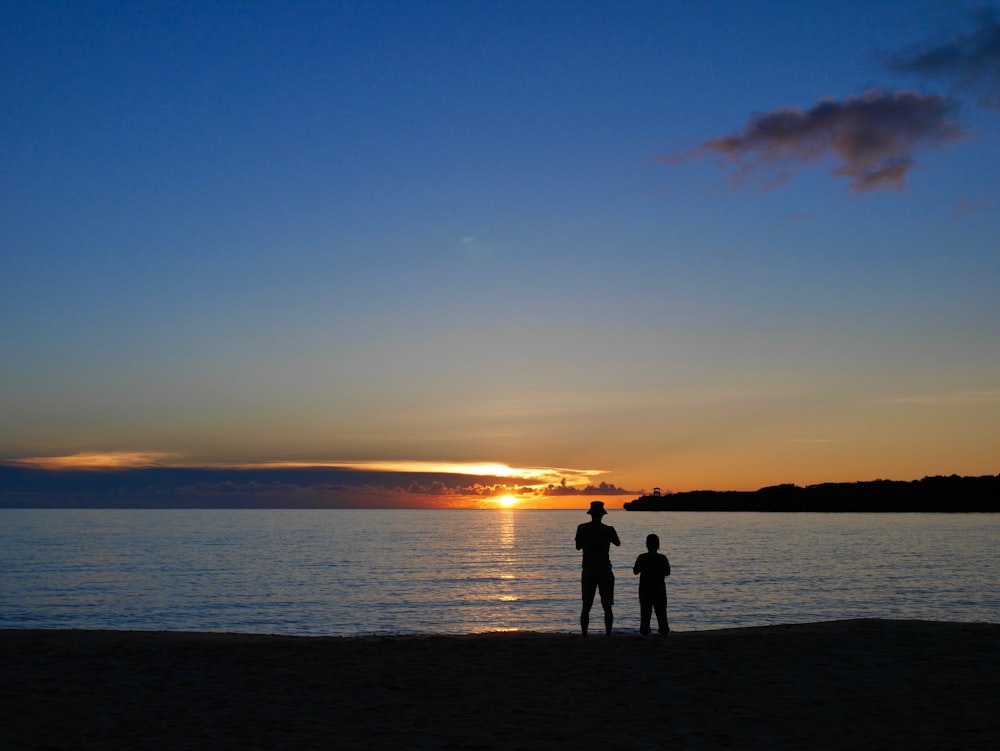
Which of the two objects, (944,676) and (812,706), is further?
(944,676)

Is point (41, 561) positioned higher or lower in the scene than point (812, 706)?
lower

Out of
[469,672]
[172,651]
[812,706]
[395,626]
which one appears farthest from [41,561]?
[812,706]

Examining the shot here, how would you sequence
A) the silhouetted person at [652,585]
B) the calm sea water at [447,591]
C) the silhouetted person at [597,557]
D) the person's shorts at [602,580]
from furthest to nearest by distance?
the calm sea water at [447,591], the silhouetted person at [652,585], the person's shorts at [602,580], the silhouetted person at [597,557]

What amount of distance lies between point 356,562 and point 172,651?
52808 millimetres

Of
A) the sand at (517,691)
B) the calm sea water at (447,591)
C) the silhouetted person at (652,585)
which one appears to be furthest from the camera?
the calm sea water at (447,591)

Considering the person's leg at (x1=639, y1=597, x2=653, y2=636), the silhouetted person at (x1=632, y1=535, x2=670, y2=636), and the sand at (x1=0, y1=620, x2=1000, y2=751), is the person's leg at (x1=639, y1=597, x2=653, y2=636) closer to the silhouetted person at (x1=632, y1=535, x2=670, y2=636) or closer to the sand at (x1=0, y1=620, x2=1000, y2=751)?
the silhouetted person at (x1=632, y1=535, x2=670, y2=636)

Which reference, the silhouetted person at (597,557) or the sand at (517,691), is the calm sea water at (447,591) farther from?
the sand at (517,691)

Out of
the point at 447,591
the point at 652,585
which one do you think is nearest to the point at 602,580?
the point at 652,585

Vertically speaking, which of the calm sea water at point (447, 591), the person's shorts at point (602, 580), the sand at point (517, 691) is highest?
the person's shorts at point (602, 580)

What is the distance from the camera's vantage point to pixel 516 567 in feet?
202

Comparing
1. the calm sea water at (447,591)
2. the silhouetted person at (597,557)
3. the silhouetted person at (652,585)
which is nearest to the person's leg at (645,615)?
the silhouetted person at (652,585)

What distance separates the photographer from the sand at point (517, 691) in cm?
901

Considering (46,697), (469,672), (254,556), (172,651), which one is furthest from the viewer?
(254,556)

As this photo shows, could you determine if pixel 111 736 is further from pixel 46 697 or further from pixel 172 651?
pixel 172 651
